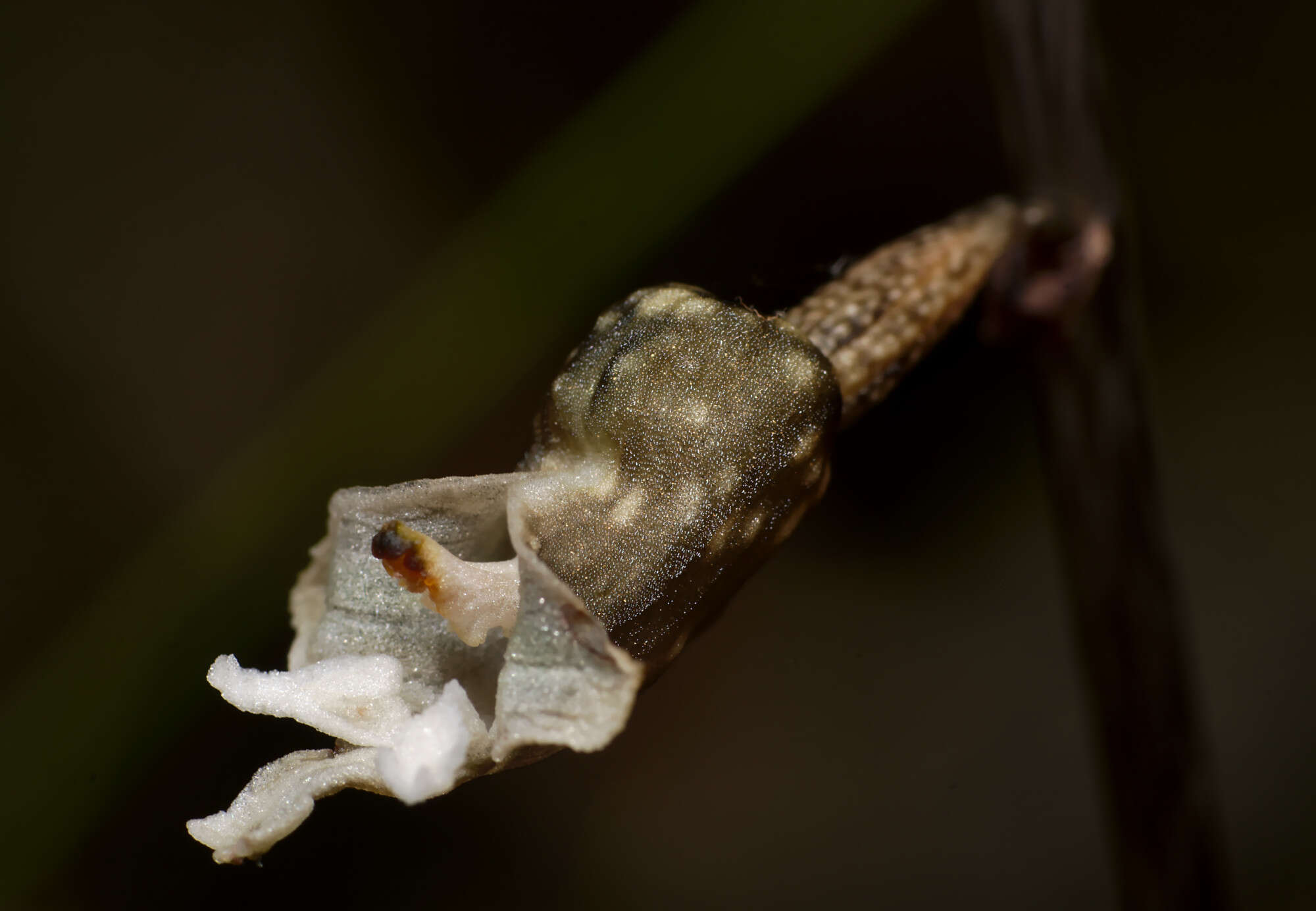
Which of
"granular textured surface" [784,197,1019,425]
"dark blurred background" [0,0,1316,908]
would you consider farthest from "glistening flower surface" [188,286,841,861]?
"dark blurred background" [0,0,1316,908]

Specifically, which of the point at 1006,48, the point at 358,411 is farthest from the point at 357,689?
the point at 358,411

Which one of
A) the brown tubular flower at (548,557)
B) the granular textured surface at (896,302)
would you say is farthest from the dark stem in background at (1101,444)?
the brown tubular flower at (548,557)

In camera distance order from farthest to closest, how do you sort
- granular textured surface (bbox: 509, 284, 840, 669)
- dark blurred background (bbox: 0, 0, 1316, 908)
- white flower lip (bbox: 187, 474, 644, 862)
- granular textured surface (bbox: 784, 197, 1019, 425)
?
dark blurred background (bbox: 0, 0, 1316, 908) → granular textured surface (bbox: 784, 197, 1019, 425) → granular textured surface (bbox: 509, 284, 840, 669) → white flower lip (bbox: 187, 474, 644, 862)

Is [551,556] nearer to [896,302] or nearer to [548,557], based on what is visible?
[548,557]

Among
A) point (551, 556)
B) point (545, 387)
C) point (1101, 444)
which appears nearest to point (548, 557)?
point (551, 556)

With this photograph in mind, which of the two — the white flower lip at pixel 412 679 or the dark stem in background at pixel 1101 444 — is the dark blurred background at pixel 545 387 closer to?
the dark stem in background at pixel 1101 444

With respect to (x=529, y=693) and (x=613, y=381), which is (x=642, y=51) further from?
(x=529, y=693)

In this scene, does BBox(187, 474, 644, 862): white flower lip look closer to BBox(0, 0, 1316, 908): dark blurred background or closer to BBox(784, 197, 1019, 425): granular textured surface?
BBox(784, 197, 1019, 425): granular textured surface
